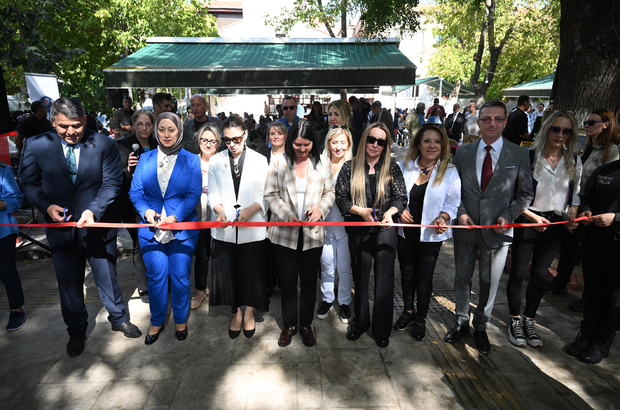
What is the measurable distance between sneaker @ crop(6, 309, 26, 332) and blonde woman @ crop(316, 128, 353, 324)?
10.5 feet

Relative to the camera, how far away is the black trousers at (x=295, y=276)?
3535 mm

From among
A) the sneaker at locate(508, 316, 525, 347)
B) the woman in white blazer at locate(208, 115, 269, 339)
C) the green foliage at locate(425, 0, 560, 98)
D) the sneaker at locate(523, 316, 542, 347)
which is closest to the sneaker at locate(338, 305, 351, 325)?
the woman in white blazer at locate(208, 115, 269, 339)

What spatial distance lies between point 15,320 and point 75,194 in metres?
1.75

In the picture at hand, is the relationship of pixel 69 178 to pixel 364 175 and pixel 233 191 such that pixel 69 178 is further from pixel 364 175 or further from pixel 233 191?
pixel 364 175

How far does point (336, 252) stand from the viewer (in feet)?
13.3

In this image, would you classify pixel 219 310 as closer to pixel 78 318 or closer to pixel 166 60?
pixel 78 318

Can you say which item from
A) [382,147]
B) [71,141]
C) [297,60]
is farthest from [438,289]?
[297,60]

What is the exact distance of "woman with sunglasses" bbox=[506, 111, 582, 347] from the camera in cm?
354

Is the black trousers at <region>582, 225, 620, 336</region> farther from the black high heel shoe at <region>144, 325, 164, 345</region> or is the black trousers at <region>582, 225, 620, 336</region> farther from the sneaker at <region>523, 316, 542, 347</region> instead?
the black high heel shoe at <region>144, 325, 164, 345</region>

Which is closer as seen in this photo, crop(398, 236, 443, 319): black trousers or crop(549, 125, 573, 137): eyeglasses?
crop(549, 125, 573, 137): eyeglasses

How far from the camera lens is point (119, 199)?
4.27 metres

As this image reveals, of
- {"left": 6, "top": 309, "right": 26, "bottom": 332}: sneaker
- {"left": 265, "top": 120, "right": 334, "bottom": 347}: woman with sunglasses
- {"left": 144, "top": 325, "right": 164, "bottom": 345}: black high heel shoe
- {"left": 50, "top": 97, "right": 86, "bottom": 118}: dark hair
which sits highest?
{"left": 50, "top": 97, "right": 86, "bottom": 118}: dark hair

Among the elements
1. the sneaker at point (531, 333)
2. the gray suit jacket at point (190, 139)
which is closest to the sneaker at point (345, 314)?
the sneaker at point (531, 333)

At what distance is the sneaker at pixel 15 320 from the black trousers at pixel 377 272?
11.9ft
